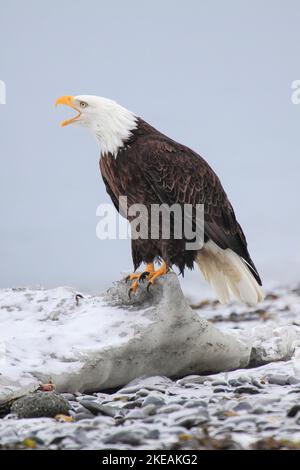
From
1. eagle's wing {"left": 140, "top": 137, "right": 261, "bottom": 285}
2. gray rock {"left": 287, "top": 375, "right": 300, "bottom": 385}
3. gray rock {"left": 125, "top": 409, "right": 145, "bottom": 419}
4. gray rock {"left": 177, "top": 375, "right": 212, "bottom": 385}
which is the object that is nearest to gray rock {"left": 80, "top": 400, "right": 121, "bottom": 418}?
gray rock {"left": 125, "top": 409, "right": 145, "bottom": 419}

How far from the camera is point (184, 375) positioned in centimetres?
747

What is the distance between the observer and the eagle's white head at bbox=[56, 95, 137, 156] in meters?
7.72

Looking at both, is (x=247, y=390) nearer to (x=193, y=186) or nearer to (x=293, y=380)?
(x=293, y=380)

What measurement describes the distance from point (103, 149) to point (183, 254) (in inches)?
49.1

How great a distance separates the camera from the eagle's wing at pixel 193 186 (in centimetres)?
762

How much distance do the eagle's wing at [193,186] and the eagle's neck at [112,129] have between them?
0.23m

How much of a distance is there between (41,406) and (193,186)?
2.99 m

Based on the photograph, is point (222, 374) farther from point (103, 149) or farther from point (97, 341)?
point (103, 149)

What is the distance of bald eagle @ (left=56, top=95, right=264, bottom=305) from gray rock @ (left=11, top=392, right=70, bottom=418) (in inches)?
74.8

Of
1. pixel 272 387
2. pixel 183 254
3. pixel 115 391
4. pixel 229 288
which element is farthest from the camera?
pixel 229 288

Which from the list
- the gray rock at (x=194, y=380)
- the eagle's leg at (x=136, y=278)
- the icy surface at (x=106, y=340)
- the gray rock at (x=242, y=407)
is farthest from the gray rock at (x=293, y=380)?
the eagle's leg at (x=136, y=278)

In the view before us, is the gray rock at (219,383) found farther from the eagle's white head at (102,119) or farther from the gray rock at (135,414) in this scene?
the eagle's white head at (102,119)

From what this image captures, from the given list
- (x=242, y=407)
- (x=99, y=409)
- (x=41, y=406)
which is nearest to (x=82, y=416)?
(x=99, y=409)
